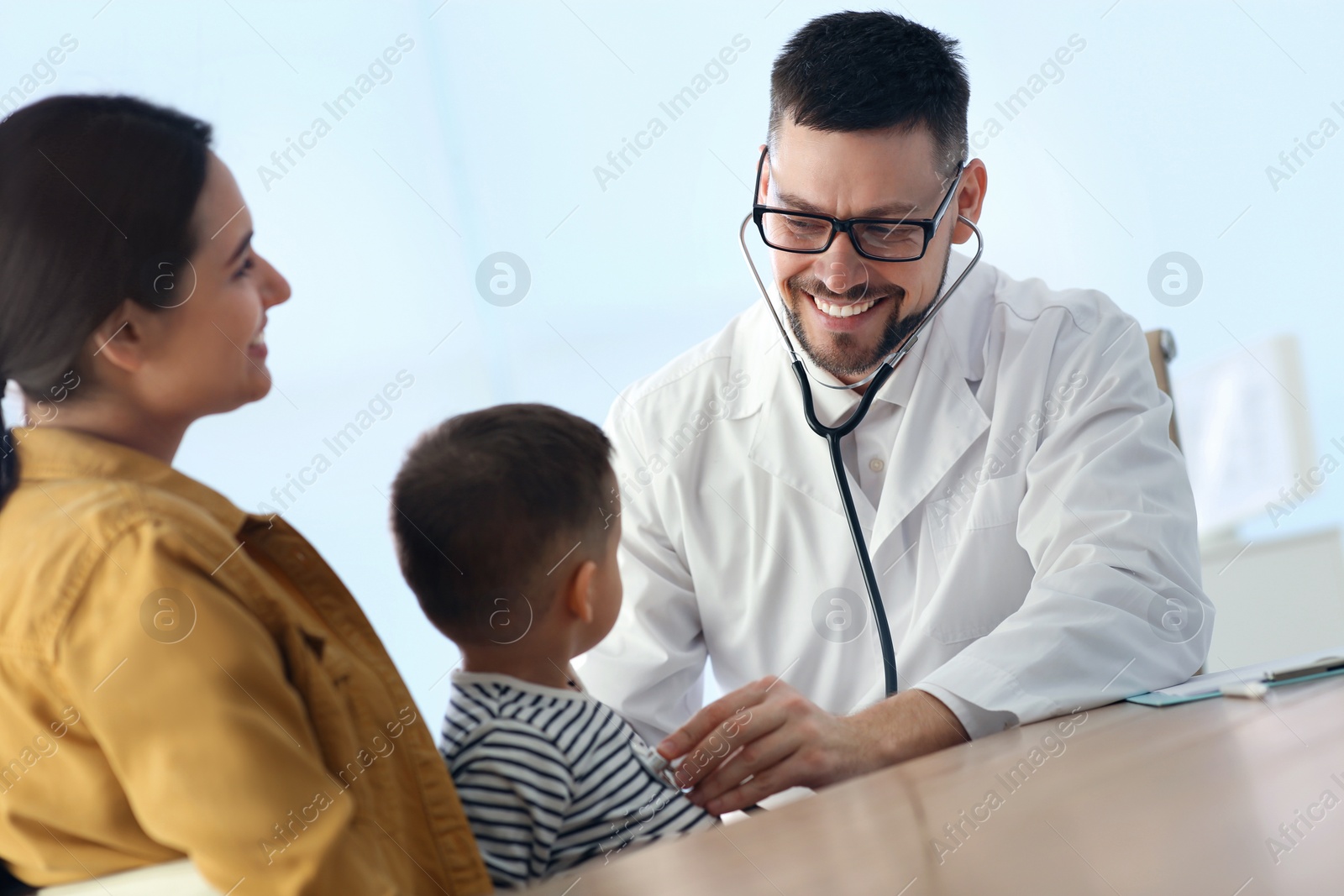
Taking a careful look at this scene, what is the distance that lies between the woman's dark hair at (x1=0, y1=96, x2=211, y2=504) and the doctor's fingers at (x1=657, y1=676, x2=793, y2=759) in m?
0.45

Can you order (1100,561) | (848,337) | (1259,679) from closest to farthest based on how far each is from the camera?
(1259,679) < (1100,561) < (848,337)

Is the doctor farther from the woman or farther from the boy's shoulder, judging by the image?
the woman

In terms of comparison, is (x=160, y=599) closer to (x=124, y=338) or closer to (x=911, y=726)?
(x=124, y=338)

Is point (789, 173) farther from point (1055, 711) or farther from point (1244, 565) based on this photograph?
point (1244, 565)

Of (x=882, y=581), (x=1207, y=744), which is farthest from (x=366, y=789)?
(x=882, y=581)

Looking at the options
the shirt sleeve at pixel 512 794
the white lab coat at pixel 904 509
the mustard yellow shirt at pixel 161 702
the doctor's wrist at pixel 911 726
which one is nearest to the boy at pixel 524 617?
the shirt sleeve at pixel 512 794

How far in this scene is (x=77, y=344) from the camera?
17.0 inches

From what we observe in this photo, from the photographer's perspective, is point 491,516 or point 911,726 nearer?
point 491,516

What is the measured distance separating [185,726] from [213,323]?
0.17 m

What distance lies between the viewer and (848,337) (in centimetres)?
125

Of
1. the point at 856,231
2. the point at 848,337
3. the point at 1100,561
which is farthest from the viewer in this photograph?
the point at 848,337

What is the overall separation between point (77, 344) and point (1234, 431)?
2.68 m

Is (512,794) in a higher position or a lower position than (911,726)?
lower

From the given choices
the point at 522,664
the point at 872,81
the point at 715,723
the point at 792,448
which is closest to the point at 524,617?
the point at 522,664
